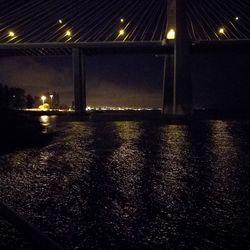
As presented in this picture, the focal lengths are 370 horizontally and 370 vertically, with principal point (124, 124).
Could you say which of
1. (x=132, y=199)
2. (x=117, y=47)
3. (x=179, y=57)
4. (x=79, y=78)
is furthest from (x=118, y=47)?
(x=132, y=199)

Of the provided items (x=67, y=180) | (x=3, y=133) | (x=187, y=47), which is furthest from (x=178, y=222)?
(x=187, y=47)

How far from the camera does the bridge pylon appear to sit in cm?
4256

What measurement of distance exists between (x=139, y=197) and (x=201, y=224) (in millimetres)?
1704

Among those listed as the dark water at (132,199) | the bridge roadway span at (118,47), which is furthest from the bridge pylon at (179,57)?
the dark water at (132,199)

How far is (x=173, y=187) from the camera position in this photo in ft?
24.4

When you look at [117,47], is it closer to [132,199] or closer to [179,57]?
[179,57]

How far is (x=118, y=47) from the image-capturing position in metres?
50.6

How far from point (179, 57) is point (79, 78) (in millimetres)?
16834

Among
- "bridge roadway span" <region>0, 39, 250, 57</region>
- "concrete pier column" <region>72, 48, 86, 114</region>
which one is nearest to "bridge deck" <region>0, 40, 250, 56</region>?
"bridge roadway span" <region>0, 39, 250, 57</region>

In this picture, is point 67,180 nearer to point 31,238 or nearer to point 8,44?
point 31,238

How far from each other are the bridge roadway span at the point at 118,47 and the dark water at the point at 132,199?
37312 millimetres

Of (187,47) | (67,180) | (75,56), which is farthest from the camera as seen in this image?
(75,56)

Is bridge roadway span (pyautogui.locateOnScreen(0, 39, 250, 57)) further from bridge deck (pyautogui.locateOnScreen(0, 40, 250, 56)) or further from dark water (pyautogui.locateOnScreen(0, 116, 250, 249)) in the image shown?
dark water (pyautogui.locateOnScreen(0, 116, 250, 249))

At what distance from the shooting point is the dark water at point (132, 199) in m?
4.59
